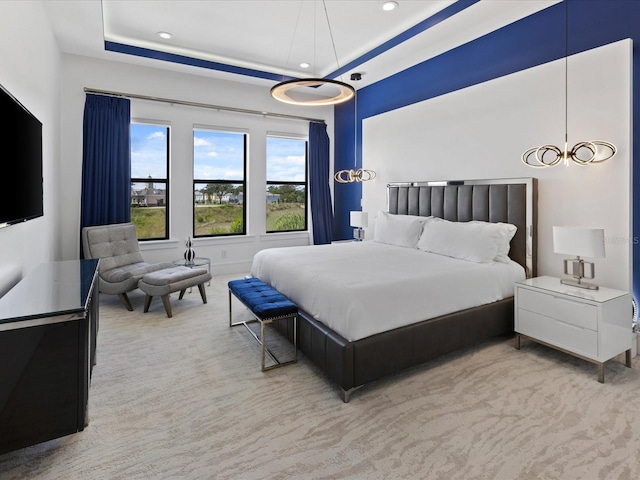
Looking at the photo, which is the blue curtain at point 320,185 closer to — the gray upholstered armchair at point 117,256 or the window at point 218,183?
the window at point 218,183

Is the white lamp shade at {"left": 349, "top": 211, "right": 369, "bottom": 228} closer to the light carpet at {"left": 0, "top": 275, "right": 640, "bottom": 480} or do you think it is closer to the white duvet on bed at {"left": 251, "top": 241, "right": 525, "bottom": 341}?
the white duvet on bed at {"left": 251, "top": 241, "right": 525, "bottom": 341}

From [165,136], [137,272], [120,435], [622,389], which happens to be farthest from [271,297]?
[165,136]

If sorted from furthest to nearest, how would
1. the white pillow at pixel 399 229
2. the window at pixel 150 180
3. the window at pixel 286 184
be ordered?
1. the window at pixel 286 184
2. the window at pixel 150 180
3. the white pillow at pixel 399 229

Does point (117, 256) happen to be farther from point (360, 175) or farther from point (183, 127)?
point (360, 175)

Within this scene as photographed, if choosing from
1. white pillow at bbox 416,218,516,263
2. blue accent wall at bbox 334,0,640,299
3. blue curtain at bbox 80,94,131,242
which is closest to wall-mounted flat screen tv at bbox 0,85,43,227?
blue curtain at bbox 80,94,131,242

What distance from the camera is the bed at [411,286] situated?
7.96ft

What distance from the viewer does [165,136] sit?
547cm

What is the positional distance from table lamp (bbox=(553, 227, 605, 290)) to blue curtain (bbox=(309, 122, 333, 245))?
4.10 metres

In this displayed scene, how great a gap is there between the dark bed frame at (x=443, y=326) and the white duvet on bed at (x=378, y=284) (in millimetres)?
70

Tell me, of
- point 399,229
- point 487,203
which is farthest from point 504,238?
point 399,229

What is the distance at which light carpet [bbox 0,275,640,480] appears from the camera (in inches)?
70.0

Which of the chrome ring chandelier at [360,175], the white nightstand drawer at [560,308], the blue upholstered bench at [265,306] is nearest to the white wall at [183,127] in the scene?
the chrome ring chandelier at [360,175]

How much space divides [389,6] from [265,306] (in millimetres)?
3271

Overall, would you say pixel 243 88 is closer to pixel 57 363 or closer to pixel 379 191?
pixel 379 191
